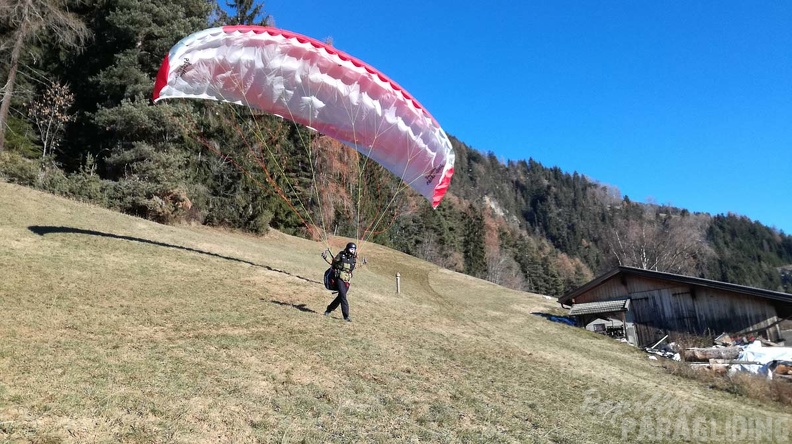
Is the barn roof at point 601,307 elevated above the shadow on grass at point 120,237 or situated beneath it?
elevated above

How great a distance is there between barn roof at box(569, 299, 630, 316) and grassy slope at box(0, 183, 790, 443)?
22.3 feet

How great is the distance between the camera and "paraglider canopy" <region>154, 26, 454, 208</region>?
34.9ft

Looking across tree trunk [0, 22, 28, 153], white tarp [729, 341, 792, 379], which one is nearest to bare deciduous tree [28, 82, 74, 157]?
tree trunk [0, 22, 28, 153]

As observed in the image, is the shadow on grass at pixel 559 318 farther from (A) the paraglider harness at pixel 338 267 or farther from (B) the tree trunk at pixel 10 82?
(B) the tree trunk at pixel 10 82

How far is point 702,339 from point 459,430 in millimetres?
18796

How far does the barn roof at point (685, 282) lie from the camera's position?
19062mm

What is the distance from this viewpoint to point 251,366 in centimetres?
688

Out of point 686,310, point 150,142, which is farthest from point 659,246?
point 150,142

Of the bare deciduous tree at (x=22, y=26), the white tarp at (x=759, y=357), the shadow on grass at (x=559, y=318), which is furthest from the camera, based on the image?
the shadow on grass at (x=559, y=318)

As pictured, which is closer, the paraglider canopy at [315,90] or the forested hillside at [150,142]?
the paraglider canopy at [315,90]

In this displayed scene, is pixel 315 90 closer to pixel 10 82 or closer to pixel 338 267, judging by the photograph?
pixel 338 267

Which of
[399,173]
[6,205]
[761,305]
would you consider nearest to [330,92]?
[399,173]

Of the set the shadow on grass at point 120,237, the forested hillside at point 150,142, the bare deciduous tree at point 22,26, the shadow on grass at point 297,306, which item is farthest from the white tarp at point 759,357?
the bare deciduous tree at point 22,26

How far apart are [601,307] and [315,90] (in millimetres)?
18825
